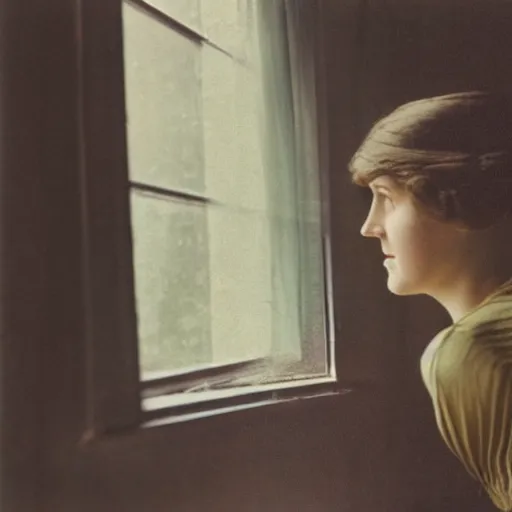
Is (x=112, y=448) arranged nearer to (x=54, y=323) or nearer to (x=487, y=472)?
(x=54, y=323)

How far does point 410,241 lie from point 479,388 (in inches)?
9.5

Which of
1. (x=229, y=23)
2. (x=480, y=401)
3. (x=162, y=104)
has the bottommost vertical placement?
(x=480, y=401)

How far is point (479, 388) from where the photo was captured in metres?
1.05

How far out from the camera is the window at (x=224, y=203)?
104 centimetres

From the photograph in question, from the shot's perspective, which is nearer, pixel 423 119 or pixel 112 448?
pixel 112 448

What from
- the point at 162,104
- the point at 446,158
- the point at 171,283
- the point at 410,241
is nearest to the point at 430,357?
the point at 410,241

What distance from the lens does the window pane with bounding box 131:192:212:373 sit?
103 cm

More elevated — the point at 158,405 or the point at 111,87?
the point at 111,87

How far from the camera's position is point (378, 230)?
3.57 ft

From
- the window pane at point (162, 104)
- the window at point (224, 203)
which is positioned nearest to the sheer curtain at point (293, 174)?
the window at point (224, 203)

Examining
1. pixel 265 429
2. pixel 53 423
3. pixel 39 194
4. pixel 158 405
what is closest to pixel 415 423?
pixel 265 429

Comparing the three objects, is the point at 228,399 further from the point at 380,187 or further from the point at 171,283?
the point at 380,187

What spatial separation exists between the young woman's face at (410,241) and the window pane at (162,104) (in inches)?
11.0

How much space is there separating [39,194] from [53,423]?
1.06 feet
